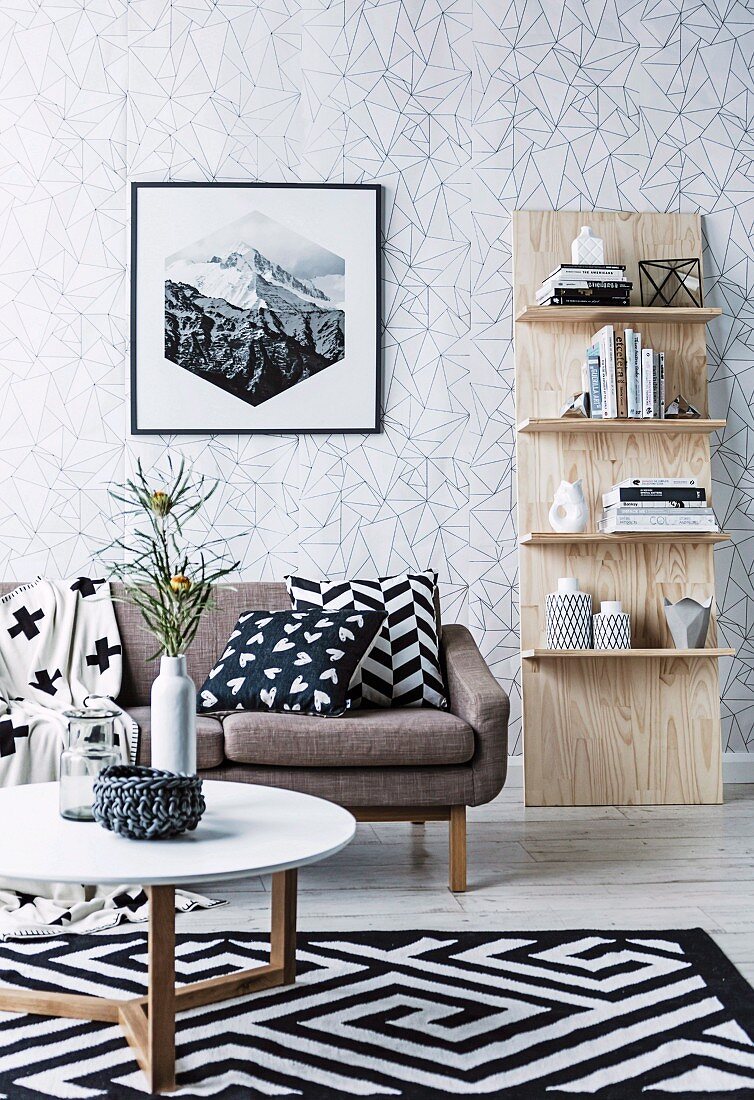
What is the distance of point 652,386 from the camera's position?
3818mm

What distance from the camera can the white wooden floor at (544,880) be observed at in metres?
2.53

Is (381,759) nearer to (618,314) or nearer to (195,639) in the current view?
(195,639)

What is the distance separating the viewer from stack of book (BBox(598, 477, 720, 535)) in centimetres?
376

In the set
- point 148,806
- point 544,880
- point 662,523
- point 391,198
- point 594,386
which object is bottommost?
point 544,880

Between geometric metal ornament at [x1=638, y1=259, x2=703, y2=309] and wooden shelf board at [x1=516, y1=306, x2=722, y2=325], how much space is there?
0.26 feet

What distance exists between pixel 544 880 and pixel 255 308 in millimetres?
2305

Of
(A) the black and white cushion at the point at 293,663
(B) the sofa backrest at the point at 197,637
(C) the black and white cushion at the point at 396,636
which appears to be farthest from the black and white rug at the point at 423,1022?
(B) the sofa backrest at the point at 197,637

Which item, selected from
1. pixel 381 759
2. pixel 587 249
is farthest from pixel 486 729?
pixel 587 249

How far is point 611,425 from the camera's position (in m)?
3.82

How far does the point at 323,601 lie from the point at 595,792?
4.20 feet

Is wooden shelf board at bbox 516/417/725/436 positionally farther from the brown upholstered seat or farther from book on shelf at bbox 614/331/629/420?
the brown upholstered seat

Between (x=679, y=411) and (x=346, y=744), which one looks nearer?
(x=346, y=744)

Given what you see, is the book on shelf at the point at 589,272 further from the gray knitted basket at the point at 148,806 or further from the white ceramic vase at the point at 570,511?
the gray knitted basket at the point at 148,806

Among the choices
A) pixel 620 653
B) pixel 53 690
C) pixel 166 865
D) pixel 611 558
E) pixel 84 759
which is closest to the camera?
pixel 166 865
